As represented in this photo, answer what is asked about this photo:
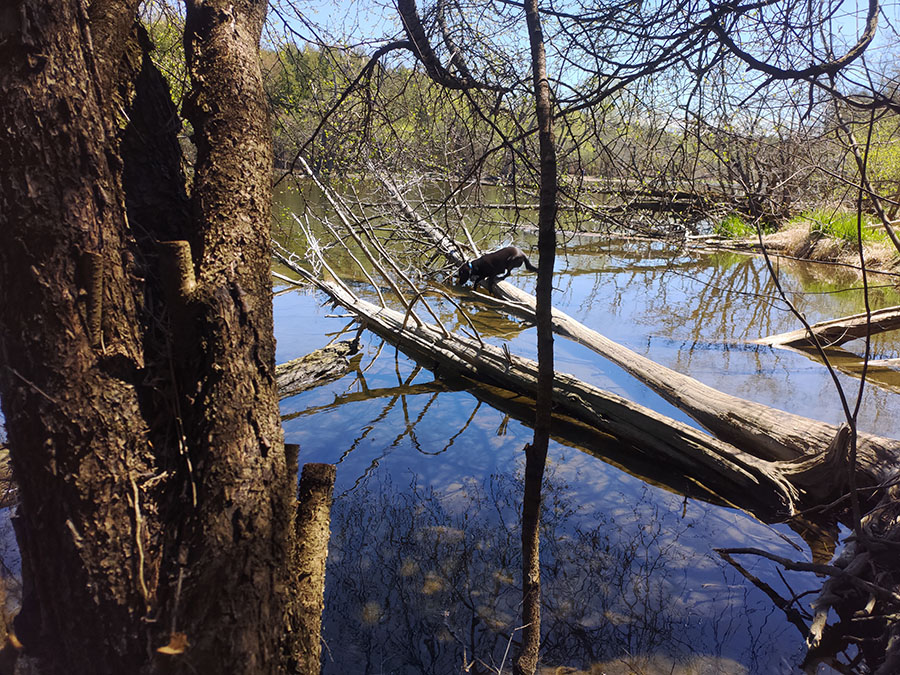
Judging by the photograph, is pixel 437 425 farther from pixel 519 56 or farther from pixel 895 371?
pixel 895 371

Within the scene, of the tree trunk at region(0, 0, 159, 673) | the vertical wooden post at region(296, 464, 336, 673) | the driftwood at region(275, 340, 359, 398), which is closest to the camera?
the tree trunk at region(0, 0, 159, 673)

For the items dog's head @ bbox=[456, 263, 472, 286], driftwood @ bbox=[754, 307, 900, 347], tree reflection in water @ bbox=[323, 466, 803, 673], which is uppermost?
dog's head @ bbox=[456, 263, 472, 286]

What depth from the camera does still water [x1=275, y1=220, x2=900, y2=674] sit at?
2992 millimetres

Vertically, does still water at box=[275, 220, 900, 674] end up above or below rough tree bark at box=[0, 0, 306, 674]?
below

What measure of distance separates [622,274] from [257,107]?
12.2 meters

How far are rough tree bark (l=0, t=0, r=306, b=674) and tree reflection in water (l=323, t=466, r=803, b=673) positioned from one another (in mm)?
1319

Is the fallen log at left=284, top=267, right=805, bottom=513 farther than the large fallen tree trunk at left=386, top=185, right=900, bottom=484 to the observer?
Yes

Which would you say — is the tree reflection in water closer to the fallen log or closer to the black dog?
the fallen log

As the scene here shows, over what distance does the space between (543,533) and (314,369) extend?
136 inches

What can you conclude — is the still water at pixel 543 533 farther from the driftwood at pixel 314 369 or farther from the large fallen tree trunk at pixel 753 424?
A: the large fallen tree trunk at pixel 753 424

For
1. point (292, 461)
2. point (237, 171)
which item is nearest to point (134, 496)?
point (292, 461)

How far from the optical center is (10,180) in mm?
1489

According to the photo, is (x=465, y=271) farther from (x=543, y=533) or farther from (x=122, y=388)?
(x=122, y=388)

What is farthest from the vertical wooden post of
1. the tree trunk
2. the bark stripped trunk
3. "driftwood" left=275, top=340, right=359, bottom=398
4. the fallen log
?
"driftwood" left=275, top=340, right=359, bottom=398
